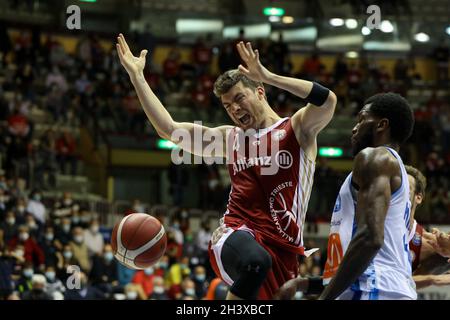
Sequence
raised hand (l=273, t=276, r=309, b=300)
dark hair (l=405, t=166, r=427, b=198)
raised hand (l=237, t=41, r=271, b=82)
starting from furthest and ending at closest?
1. dark hair (l=405, t=166, r=427, b=198)
2. raised hand (l=237, t=41, r=271, b=82)
3. raised hand (l=273, t=276, r=309, b=300)

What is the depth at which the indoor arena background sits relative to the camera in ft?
62.0

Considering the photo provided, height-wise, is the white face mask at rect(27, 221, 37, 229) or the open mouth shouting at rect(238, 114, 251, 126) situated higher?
the open mouth shouting at rect(238, 114, 251, 126)

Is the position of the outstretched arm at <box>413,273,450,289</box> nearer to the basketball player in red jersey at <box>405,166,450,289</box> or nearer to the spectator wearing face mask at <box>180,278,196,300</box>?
the basketball player in red jersey at <box>405,166,450,289</box>

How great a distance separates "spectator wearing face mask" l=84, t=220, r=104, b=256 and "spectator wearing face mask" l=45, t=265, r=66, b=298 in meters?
1.83

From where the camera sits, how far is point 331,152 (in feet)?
87.5

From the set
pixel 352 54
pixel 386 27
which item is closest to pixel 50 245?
pixel 352 54

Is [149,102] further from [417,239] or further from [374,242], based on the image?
[374,242]

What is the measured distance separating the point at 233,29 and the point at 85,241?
46.2ft

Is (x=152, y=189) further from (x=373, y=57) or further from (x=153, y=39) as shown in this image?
(x=373, y=57)

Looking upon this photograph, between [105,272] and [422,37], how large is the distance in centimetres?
1757

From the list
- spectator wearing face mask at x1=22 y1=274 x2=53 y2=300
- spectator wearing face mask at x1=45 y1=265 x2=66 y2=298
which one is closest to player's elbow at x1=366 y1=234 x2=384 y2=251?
spectator wearing face mask at x1=22 y1=274 x2=53 y2=300

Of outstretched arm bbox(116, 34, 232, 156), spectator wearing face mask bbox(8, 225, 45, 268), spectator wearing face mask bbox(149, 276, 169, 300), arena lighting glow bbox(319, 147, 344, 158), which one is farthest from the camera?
arena lighting glow bbox(319, 147, 344, 158)

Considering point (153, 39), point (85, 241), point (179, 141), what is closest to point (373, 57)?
point (153, 39)

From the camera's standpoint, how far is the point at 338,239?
5879 mm
